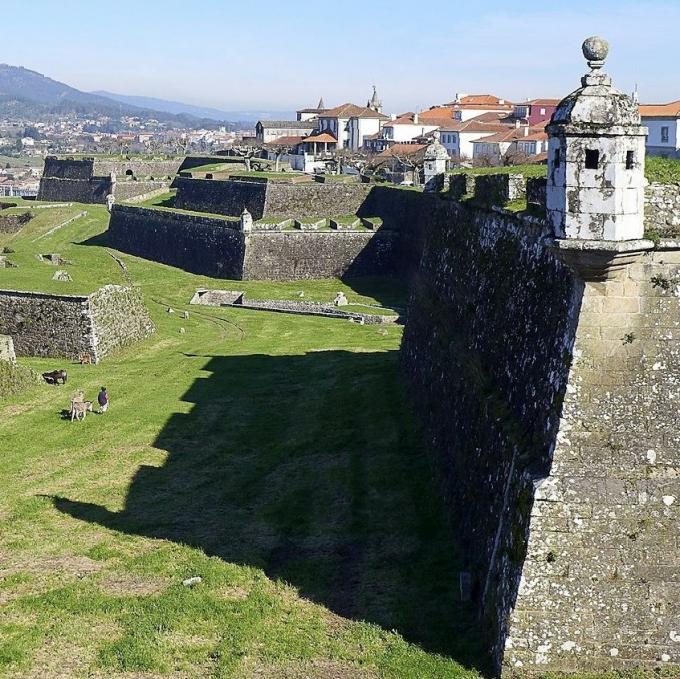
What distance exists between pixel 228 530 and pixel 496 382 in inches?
232

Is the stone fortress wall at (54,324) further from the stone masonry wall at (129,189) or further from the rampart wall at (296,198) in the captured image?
the stone masonry wall at (129,189)

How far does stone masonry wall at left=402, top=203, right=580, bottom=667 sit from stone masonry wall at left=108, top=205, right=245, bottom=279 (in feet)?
139

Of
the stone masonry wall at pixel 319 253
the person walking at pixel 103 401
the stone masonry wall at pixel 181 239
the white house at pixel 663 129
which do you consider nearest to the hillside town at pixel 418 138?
the white house at pixel 663 129

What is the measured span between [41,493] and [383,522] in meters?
7.96

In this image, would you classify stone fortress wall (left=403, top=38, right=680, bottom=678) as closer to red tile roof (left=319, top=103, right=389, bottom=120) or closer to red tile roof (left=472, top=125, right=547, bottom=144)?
red tile roof (left=472, top=125, right=547, bottom=144)

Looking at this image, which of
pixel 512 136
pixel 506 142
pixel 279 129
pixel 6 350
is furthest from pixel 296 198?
pixel 279 129

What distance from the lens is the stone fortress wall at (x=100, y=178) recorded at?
96.6 metres

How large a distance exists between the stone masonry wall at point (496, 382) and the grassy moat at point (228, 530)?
82 cm

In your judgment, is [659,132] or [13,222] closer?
[659,132]

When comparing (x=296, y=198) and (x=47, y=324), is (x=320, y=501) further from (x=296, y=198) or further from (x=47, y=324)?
(x=296, y=198)

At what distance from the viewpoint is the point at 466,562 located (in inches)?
663

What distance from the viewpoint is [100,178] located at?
99.8m

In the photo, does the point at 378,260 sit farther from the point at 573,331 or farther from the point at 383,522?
the point at 573,331

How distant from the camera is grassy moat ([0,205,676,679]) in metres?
14.6
